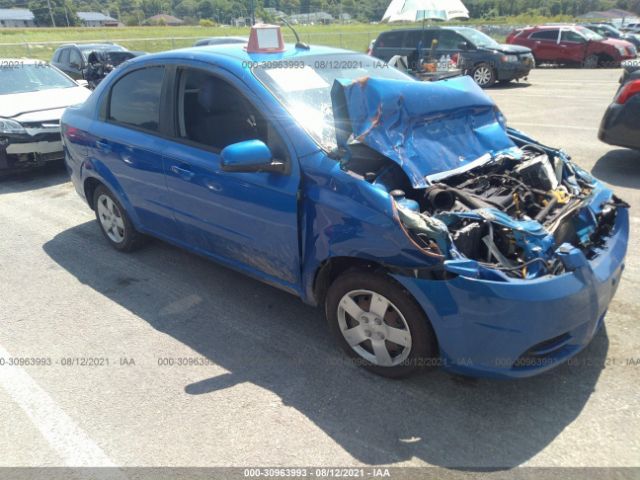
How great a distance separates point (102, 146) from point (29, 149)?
11.3 ft

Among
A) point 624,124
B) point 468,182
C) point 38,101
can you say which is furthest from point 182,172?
point 38,101

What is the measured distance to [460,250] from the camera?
2.60 m

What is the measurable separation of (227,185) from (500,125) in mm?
2015

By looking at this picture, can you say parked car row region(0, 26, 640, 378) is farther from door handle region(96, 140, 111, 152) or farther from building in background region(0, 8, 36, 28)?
building in background region(0, 8, 36, 28)

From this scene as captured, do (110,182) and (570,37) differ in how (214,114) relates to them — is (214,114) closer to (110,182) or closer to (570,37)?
(110,182)

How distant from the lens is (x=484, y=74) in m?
15.0

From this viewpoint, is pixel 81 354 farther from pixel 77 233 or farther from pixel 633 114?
pixel 633 114

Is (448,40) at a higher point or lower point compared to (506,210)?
higher

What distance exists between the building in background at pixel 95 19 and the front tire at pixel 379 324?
101 meters

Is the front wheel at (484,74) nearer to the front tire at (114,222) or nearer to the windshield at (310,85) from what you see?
the windshield at (310,85)

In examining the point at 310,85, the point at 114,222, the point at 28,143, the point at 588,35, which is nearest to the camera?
the point at 310,85

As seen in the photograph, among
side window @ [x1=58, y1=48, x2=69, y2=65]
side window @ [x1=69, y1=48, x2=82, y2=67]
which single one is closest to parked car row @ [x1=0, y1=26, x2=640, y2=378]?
side window @ [x1=69, y1=48, x2=82, y2=67]

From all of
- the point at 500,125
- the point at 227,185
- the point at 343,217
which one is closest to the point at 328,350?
the point at 343,217

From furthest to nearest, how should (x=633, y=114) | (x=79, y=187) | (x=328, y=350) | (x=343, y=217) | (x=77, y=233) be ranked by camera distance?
(x=633, y=114)
(x=77, y=233)
(x=79, y=187)
(x=328, y=350)
(x=343, y=217)
